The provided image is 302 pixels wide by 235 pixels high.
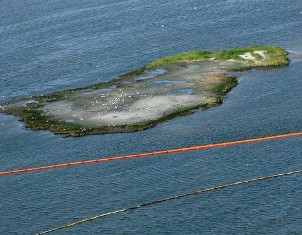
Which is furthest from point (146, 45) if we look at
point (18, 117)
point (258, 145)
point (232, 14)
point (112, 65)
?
point (258, 145)

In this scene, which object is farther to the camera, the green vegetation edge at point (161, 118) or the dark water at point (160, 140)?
the green vegetation edge at point (161, 118)

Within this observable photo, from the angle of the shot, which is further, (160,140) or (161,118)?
(161,118)

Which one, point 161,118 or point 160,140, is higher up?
point 161,118

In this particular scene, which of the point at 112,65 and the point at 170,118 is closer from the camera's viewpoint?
the point at 170,118

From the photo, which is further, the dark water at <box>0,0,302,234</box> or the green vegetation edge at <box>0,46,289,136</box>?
the green vegetation edge at <box>0,46,289,136</box>

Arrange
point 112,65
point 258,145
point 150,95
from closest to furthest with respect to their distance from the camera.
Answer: point 258,145
point 150,95
point 112,65

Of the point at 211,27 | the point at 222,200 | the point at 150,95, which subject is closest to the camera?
the point at 222,200

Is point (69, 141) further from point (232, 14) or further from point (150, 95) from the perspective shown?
point (232, 14)
